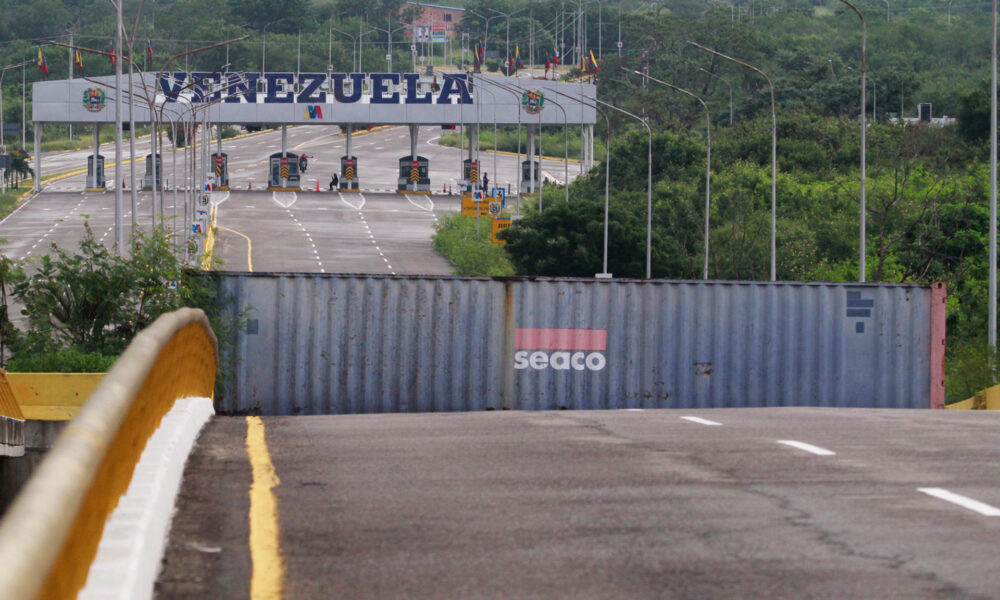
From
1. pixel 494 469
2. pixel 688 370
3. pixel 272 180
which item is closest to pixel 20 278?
pixel 688 370

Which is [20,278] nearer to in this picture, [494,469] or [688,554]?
[494,469]

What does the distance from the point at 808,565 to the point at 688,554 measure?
58cm

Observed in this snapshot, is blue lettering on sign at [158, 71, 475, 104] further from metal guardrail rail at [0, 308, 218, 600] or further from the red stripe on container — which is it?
metal guardrail rail at [0, 308, 218, 600]

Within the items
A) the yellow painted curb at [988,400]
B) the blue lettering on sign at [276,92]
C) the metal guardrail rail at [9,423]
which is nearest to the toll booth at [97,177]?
the blue lettering on sign at [276,92]

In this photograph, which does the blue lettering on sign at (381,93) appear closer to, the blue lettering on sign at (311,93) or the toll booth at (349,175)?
the blue lettering on sign at (311,93)

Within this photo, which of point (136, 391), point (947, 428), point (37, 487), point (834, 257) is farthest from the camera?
point (834, 257)

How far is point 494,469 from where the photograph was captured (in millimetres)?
9375

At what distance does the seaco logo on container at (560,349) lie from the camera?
76.1 ft

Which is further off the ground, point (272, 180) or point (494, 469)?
point (272, 180)

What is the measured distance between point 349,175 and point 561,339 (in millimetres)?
85731

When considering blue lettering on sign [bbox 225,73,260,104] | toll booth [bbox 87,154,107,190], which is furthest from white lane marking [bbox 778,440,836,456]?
blue lettering on sign [bbox 225,73,260,104]

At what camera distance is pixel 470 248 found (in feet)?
222

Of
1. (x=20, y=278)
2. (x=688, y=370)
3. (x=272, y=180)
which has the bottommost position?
(x=688, y=370)

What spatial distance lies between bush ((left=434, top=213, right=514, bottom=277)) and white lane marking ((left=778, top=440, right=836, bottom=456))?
166ft
